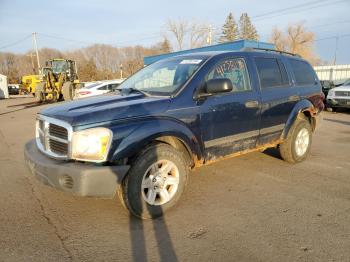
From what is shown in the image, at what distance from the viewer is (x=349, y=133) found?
8750 mm

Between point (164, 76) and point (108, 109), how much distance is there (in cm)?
138

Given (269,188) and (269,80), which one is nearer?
(269,188)

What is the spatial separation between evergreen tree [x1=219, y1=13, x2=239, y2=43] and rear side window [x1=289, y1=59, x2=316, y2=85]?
65251 mm

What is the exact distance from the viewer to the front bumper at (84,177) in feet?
9.84

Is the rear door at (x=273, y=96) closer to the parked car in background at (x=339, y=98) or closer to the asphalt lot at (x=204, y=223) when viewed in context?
the asphalt lot at (x=204, y=223)

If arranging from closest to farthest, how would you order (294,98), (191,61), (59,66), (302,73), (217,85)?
(217,85) < (191,61) < (294,98) < (302,73) < (59,66)

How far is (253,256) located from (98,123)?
196 cm

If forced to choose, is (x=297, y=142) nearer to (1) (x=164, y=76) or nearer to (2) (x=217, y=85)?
(2) (x=217, y=85)

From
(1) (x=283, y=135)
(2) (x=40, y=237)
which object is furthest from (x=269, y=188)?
(2) (x=40, y=237)

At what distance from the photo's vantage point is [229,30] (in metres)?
68.9

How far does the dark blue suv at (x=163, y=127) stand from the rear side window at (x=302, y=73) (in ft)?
1.17

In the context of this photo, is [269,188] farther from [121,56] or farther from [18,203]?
[121,56]

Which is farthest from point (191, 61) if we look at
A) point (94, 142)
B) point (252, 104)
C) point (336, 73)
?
point (336, 73)

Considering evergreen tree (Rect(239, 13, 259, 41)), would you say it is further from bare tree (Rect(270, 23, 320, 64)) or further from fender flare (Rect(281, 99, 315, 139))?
fender flare (Rect(281, 99, 315, 139))
